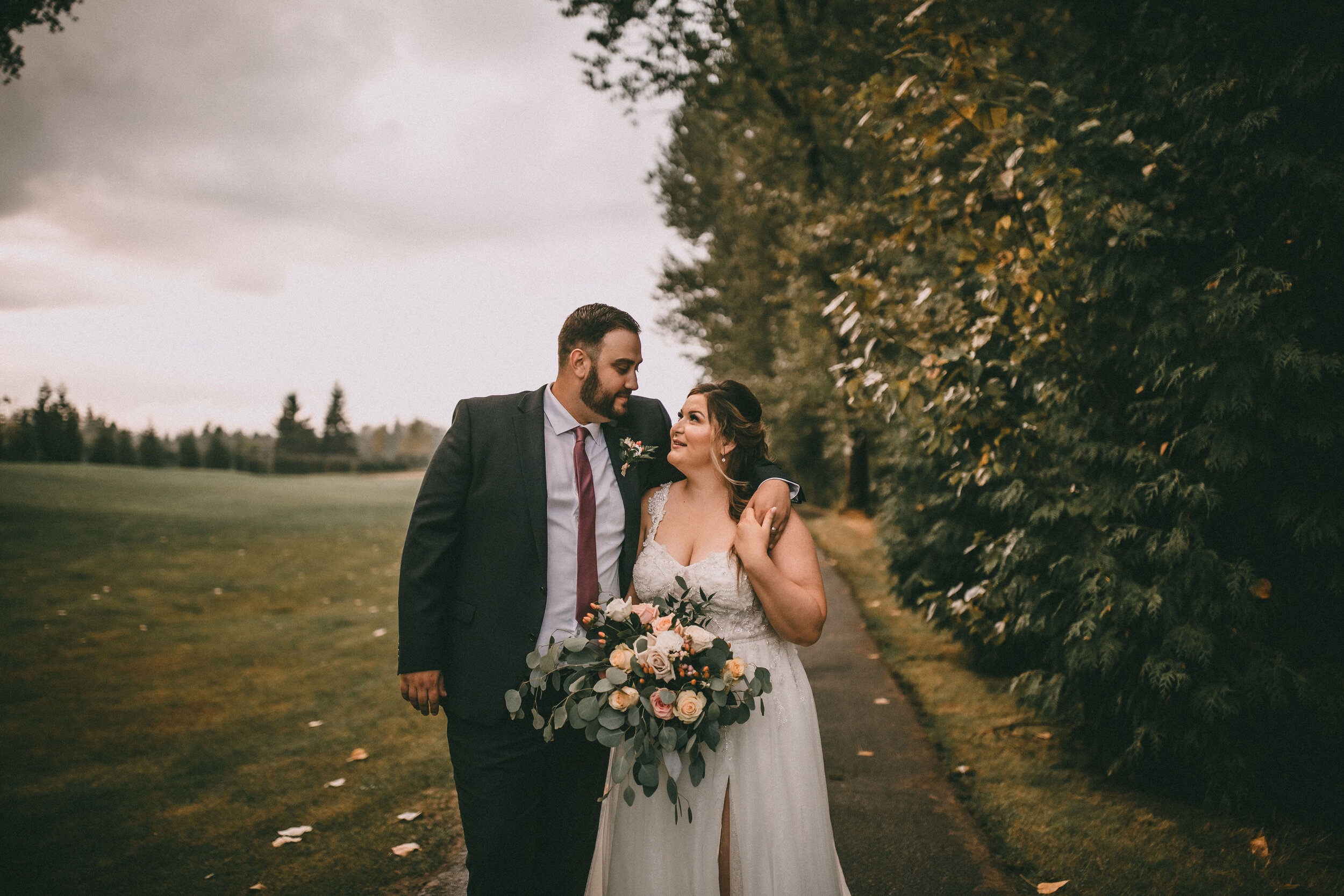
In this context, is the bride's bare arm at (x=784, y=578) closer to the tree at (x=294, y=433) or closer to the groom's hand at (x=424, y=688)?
the groom's hand at (x=424, y=688)

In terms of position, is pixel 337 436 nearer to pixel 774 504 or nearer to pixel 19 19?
pixel 19 19

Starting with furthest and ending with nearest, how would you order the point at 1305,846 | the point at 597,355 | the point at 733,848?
the point at 1305,846 < the point at 597,355 < the point at 733,848

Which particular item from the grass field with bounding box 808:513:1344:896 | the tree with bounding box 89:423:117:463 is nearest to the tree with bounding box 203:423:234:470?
the tree with bounding box 89:423:117:463

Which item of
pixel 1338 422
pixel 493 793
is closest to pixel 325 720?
pixel 493 793

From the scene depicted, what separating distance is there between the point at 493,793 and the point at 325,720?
4.50 metres

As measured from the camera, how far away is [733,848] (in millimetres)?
2689

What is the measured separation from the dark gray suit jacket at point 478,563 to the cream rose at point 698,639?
2.22ft

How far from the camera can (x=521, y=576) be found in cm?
280

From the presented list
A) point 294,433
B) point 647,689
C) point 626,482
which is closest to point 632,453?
point 626,482

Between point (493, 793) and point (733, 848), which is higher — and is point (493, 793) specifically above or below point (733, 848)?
above

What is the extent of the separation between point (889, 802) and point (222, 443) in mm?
52469

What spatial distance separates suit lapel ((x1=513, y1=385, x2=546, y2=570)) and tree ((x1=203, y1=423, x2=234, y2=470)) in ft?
168

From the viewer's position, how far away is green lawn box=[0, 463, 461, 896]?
394cm

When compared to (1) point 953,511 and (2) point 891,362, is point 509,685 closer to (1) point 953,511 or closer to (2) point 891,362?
(2) point 891,362
